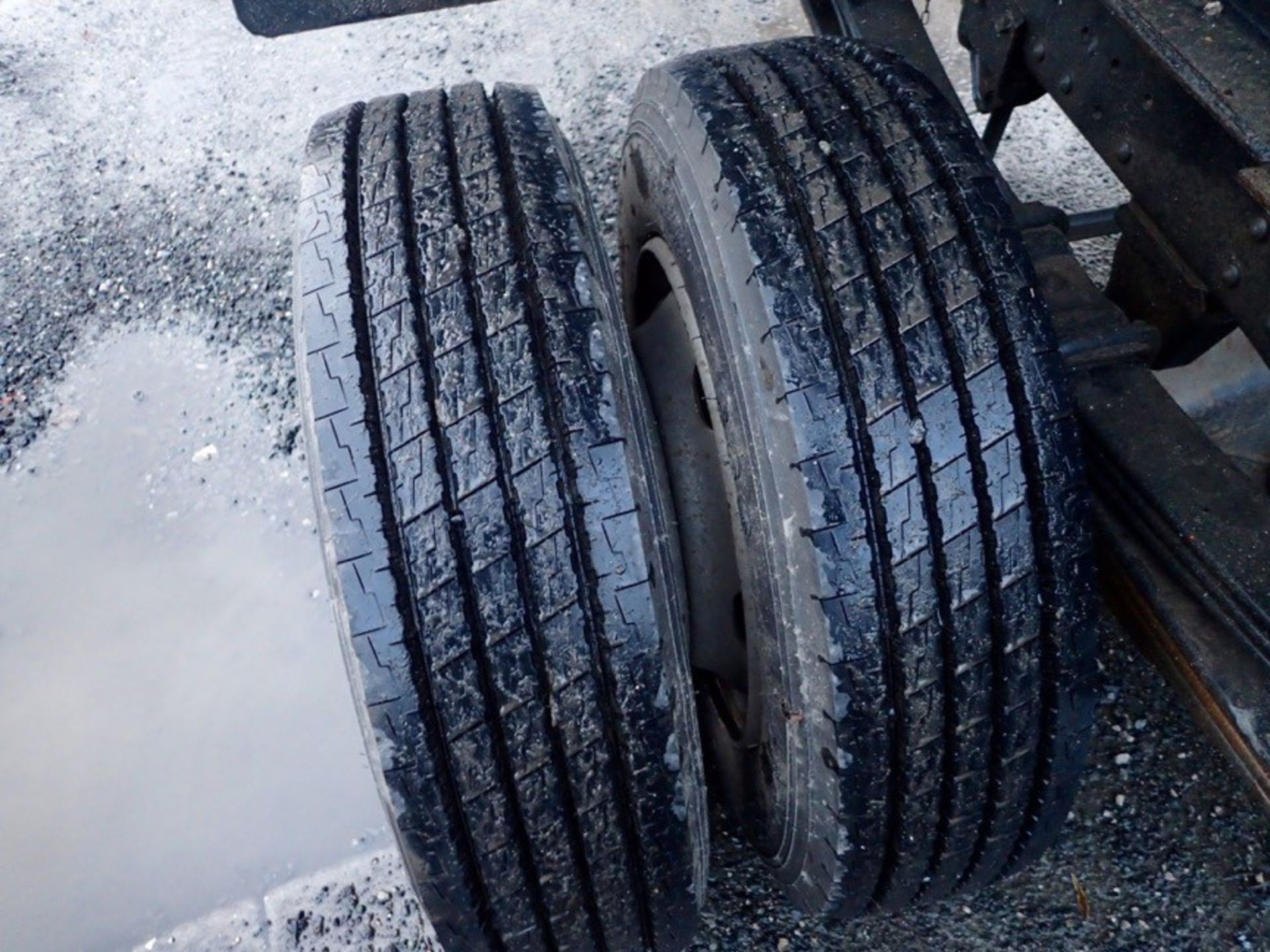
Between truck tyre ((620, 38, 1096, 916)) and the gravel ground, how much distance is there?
0.51 meters

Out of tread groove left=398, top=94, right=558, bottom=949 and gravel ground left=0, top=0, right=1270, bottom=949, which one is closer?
tread groove left=398, top=94, right=558, bottom=949

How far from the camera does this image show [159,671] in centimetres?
245

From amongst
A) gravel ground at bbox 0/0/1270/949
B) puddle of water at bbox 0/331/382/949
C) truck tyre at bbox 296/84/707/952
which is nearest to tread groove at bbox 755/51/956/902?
truck tyre at bbox 296/84/707/952

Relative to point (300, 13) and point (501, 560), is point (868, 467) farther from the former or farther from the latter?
point (300, 13)

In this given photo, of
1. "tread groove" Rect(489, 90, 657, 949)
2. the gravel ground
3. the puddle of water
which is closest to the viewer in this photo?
"tread groove" Rect(489, 90, 657, 949)

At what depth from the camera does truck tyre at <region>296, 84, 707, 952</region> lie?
131cm

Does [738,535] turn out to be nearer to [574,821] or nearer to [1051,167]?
[574,821]

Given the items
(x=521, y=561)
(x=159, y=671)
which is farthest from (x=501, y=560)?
(x=159, y=671)

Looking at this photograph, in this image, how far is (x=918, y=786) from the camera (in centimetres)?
146

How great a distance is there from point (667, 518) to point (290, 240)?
210 cm

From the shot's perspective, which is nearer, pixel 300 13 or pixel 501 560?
pixel 501 560

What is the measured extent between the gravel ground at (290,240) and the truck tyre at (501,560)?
71 centimetres

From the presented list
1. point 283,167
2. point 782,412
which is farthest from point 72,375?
point 782,412

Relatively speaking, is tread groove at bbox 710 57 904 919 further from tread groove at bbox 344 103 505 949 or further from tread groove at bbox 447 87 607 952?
tread groove at bbox 344 103 505 949
